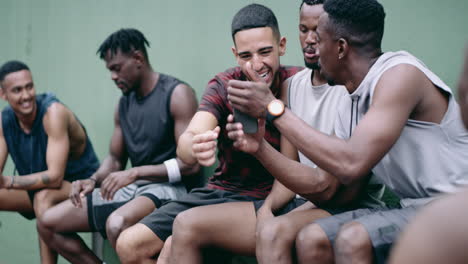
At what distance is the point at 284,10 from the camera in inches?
149

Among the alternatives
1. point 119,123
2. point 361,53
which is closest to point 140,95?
point 119,123

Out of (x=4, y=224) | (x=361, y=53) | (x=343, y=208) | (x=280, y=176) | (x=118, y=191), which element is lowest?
(x=4, y=224)

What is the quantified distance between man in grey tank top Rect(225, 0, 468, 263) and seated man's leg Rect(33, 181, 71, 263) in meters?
2.10

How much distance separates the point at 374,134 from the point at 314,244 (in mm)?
491

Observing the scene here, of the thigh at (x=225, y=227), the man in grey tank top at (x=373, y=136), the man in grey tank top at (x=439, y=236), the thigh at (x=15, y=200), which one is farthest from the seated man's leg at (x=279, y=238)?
the thigh at (x=15, y=200)

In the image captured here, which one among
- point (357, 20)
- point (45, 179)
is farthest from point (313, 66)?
point (45, 179)

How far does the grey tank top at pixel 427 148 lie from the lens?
221 centimetres

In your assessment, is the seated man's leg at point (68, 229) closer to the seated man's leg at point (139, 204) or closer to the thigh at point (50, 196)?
the thigh at point (50, 196)

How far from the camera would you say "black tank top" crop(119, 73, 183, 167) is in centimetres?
379

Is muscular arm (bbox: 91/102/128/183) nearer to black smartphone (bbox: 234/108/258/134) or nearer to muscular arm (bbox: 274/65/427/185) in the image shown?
black smartphone (bbox: 234/108/258/134)

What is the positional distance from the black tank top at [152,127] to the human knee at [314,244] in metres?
1.76

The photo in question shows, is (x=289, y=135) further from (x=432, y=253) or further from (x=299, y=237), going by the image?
(x=432, y=253)

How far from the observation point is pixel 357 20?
2338mm

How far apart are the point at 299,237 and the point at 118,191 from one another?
1.78 meters
